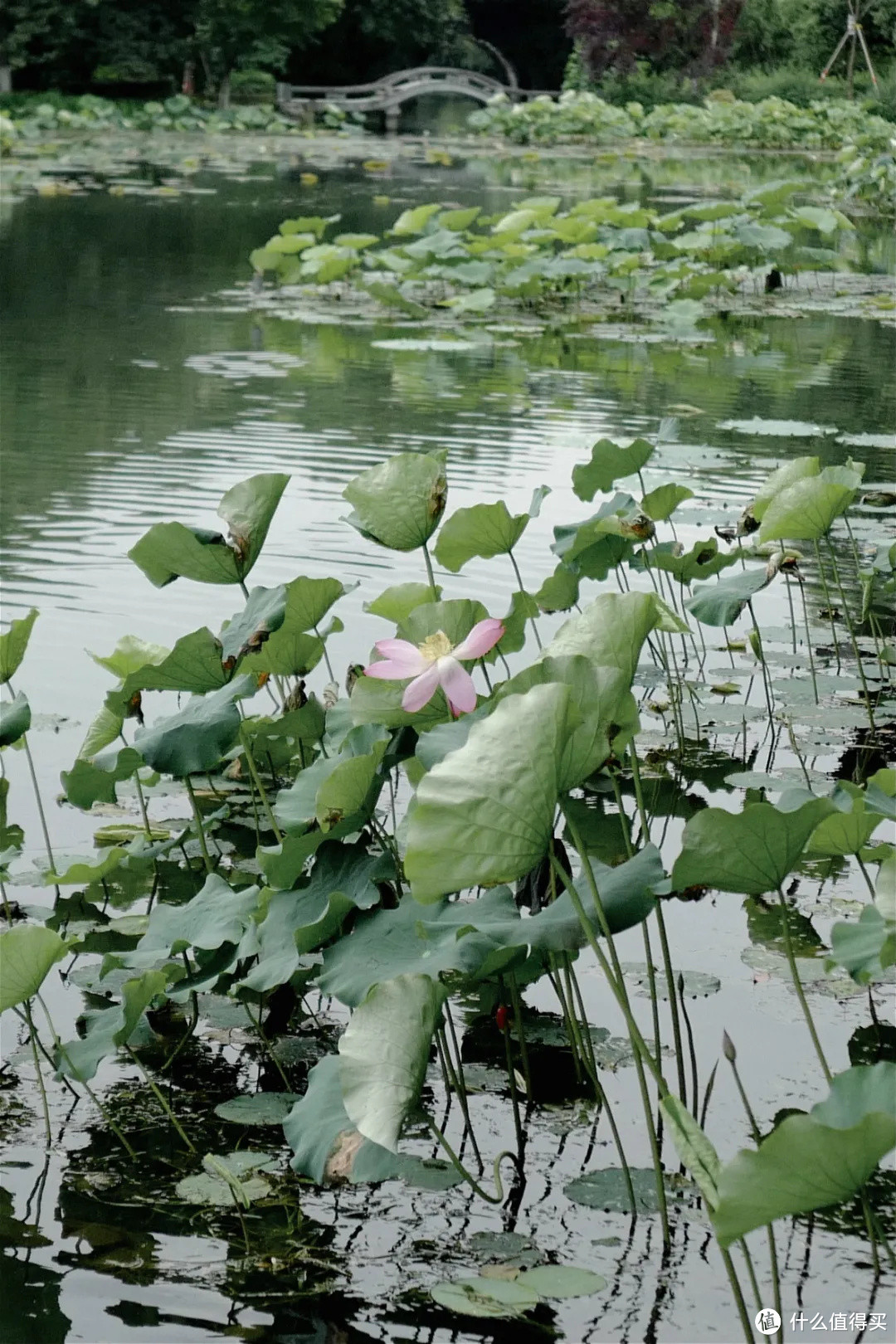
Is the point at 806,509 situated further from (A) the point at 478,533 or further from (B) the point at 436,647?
(B) the point at 436,647

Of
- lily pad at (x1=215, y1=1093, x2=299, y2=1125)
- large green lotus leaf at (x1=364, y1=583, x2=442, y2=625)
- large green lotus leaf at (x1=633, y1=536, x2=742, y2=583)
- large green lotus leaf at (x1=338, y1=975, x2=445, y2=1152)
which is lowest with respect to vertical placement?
lily pad at (x1=215, y1=1093, x2=299, y2=1125)

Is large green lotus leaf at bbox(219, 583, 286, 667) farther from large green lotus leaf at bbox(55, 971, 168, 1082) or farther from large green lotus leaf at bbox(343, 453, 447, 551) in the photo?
large green lotus leaf at bbox(55, 971, 168, 1082)

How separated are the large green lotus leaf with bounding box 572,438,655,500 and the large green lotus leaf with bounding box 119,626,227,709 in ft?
3.29

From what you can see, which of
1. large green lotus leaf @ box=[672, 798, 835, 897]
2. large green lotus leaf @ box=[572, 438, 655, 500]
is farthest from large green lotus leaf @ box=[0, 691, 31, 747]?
large green lotus leaf @ box=[572, 438, 655, 500]

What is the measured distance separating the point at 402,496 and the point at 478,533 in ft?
0.99

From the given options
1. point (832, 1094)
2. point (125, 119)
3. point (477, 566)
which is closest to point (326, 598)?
point (832, 1094)

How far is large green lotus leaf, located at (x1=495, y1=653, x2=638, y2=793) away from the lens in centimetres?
136

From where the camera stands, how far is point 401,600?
2047 mm

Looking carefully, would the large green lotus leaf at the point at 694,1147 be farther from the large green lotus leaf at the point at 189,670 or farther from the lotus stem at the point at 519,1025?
the large green lotus leaf at the point at 189,670

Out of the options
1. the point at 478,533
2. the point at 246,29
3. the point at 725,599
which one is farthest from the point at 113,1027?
the point at 246,29

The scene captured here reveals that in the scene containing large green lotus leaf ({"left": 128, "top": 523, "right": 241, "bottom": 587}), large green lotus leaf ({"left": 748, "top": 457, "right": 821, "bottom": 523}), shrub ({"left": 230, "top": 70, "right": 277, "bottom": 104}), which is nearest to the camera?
large green lotus leaf ({"left": 128, "top": 523, "right": 241, "bottom": 587})

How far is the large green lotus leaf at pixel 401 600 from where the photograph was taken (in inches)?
79.7

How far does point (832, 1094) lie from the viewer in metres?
1.10

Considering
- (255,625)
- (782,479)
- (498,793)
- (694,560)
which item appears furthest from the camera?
(694,560)
